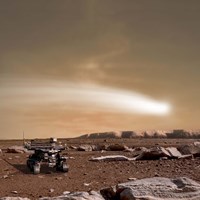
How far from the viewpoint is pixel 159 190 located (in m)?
12.0

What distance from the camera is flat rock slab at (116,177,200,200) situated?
11664mm

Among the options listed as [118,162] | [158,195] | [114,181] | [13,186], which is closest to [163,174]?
[114,181]

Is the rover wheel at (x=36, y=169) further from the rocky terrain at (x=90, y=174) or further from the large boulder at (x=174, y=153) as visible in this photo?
the large boulder at (x=174, y=153)

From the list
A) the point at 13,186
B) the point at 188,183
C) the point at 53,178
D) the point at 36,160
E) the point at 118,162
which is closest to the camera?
the point at 188,183

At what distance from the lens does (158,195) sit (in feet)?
38.7

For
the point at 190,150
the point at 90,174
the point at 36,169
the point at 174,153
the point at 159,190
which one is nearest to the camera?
the point at 159,190

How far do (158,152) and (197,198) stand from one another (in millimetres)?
13709

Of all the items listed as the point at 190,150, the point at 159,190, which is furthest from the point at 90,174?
the point at 159,190

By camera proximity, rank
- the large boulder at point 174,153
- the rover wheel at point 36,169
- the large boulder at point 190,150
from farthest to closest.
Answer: the large boulder at point 190,150
the large boulder at point 174,153
the rover wheel at point 36,169

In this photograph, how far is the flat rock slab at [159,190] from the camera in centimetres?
1166

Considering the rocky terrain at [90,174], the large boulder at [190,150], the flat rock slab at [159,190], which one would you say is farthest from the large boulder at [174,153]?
the flat rock slab at [159,190]

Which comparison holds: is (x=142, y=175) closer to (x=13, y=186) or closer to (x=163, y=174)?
(x=163, y=174)

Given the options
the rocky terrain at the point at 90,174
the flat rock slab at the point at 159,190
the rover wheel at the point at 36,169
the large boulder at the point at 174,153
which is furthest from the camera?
the large boulder at the point at 174,153

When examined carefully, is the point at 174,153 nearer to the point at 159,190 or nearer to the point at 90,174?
the point at 90,174
